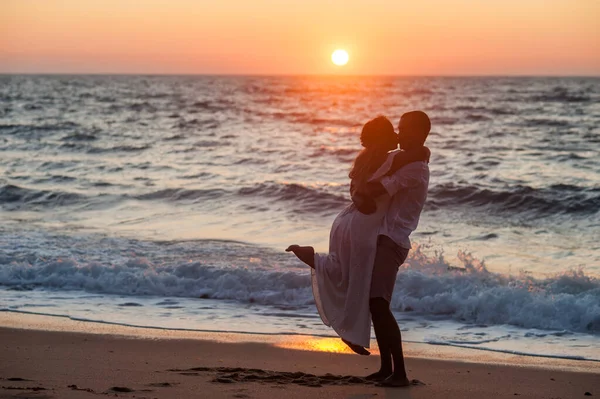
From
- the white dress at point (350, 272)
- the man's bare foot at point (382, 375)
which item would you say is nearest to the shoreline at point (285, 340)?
the man's bare foot at point (382, 375)

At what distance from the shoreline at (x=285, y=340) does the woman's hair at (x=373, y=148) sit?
2.11 metres

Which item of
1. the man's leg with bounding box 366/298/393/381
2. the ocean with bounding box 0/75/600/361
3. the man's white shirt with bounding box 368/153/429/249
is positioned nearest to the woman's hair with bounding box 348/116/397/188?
the man's white shirt with bounding box 368/153/429/249

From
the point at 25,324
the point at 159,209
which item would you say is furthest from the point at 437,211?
the point at 25,324

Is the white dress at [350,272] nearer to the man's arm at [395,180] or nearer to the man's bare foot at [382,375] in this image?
the man's arm at [395,180]

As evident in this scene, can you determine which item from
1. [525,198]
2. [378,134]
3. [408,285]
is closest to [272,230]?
[408,285]

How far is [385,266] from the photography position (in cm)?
465

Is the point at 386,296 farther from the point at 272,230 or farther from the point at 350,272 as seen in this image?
the point at 272,230

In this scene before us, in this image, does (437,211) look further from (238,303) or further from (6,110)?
(6,110)

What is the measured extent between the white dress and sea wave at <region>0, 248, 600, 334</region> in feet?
10.8

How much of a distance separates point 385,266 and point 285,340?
7.30 feet

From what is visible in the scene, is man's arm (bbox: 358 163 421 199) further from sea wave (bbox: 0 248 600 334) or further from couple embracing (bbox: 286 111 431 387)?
sea wave (bbox: 0 248 600 334)

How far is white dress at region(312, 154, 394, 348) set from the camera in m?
4.63

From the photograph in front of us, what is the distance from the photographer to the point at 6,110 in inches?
1564

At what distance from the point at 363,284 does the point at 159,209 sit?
10.6 m
